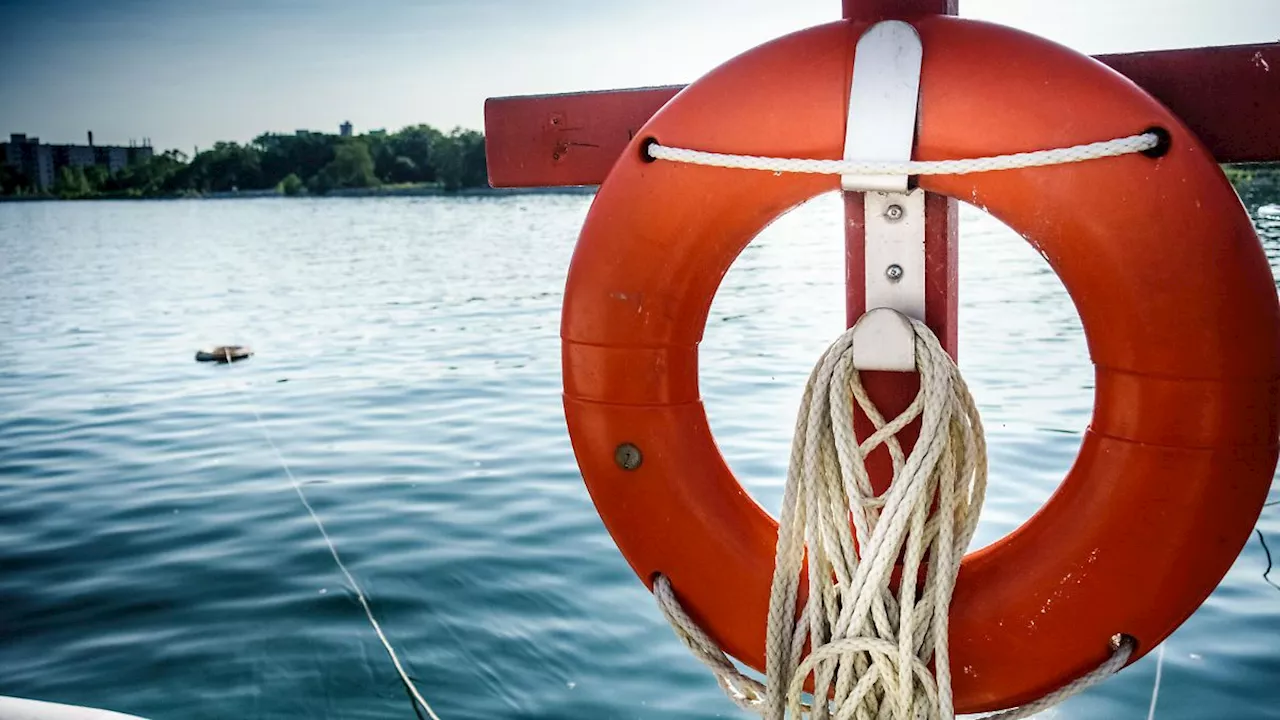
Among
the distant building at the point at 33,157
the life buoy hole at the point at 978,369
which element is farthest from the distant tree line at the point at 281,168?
the life buoy hole at the point at 978,369

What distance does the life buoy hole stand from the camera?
4.08 metres

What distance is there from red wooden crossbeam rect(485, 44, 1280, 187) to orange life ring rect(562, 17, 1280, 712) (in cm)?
13

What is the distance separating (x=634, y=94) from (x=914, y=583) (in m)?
0.71

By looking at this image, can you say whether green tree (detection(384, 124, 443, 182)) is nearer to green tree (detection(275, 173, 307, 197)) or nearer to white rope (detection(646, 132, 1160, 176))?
green tree (detection(275, 173, 307, 197))

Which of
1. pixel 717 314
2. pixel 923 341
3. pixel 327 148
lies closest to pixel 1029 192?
pixel 923 341

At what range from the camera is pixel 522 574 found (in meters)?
3.29

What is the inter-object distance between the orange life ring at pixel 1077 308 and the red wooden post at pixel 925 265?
0.15 ft

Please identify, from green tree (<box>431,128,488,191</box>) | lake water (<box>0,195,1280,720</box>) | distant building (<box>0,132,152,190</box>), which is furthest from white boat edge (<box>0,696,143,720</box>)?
distant building (<box>0,132,152,190</box>)

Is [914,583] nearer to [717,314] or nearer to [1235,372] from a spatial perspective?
[1235,372]

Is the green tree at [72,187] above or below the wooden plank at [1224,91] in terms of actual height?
above

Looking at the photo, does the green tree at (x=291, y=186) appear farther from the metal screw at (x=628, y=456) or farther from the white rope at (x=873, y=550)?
the white rope at (x=873, y=550)

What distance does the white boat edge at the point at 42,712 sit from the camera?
60.4 inches

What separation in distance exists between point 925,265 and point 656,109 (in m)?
0.43

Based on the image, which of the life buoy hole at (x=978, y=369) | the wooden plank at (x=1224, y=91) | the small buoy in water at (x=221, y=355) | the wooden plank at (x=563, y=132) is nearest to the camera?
the wooden plank at (x=1224, y=91)
